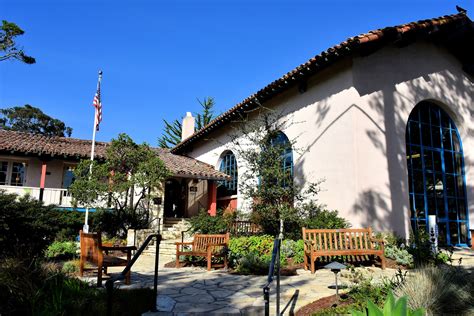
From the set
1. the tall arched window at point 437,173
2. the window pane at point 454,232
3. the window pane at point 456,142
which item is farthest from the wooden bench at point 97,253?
the window pane at point 456,142

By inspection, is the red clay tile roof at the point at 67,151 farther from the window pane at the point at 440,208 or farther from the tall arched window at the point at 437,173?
the window pane at the point at 440,208

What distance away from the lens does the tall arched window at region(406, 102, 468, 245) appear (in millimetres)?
10469

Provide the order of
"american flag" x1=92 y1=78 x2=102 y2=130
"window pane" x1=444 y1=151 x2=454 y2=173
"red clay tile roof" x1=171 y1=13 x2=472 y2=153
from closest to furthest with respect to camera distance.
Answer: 1. "red clay tile roof" x1=171 y1=13 x2=472 y2=153
2. "window pane" x1=444 y1=151 x2=454 y2=173
3. "american flag" x1=92 y1=78 x2=102 y2=130

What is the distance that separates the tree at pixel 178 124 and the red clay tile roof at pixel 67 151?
1284cm

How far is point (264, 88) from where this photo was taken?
12359 mm

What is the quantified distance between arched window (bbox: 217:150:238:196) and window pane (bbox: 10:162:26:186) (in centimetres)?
965

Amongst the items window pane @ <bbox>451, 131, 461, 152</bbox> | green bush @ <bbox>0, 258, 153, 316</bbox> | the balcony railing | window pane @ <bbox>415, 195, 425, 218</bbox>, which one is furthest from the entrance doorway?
green bush @ <bbox>0, 258, 153, 316</bbox>

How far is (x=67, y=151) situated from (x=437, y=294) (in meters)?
16.7

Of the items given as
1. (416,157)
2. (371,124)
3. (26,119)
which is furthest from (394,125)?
(26,119)

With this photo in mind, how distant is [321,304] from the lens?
4488mm

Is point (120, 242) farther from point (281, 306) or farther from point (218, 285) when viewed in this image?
point (281, 306)

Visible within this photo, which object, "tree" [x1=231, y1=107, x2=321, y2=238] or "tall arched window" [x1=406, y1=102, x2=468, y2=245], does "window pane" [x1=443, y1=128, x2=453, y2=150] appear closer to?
"tall arched window" [x1=406, y1=102, x2=468, y2=245]

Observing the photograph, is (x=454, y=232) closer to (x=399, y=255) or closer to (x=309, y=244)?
(x=399, y=255)

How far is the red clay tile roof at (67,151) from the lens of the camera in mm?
15945
